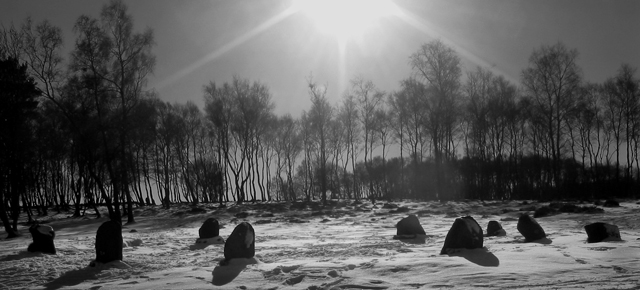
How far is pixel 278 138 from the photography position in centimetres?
5284

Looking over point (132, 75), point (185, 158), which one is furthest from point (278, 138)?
point (132, 75)

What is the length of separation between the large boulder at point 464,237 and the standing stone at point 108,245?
7.49 meters

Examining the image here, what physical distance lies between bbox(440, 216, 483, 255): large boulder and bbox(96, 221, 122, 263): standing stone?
295 inches

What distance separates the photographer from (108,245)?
10414mm

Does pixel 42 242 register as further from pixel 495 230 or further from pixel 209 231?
pixel 495 230

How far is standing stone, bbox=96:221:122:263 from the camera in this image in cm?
1033

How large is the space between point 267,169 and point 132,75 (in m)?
30.6

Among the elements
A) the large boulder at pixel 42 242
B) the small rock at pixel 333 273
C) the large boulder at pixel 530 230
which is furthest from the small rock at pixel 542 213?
the large boulder at pixel 42 242

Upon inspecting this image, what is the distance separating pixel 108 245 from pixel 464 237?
8130 millimetres

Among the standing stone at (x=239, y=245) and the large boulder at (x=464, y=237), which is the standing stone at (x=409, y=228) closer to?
the large boulder at (x=464, y=237)

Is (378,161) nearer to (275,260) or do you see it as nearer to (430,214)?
(430,214)

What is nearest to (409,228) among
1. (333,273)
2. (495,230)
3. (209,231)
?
(495,230)

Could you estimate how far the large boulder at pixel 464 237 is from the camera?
10.2 meters

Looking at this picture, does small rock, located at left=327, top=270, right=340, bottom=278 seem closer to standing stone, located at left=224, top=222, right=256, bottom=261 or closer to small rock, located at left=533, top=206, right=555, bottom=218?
standing stone, located at left=224, top=222, right=256, bottom=261
